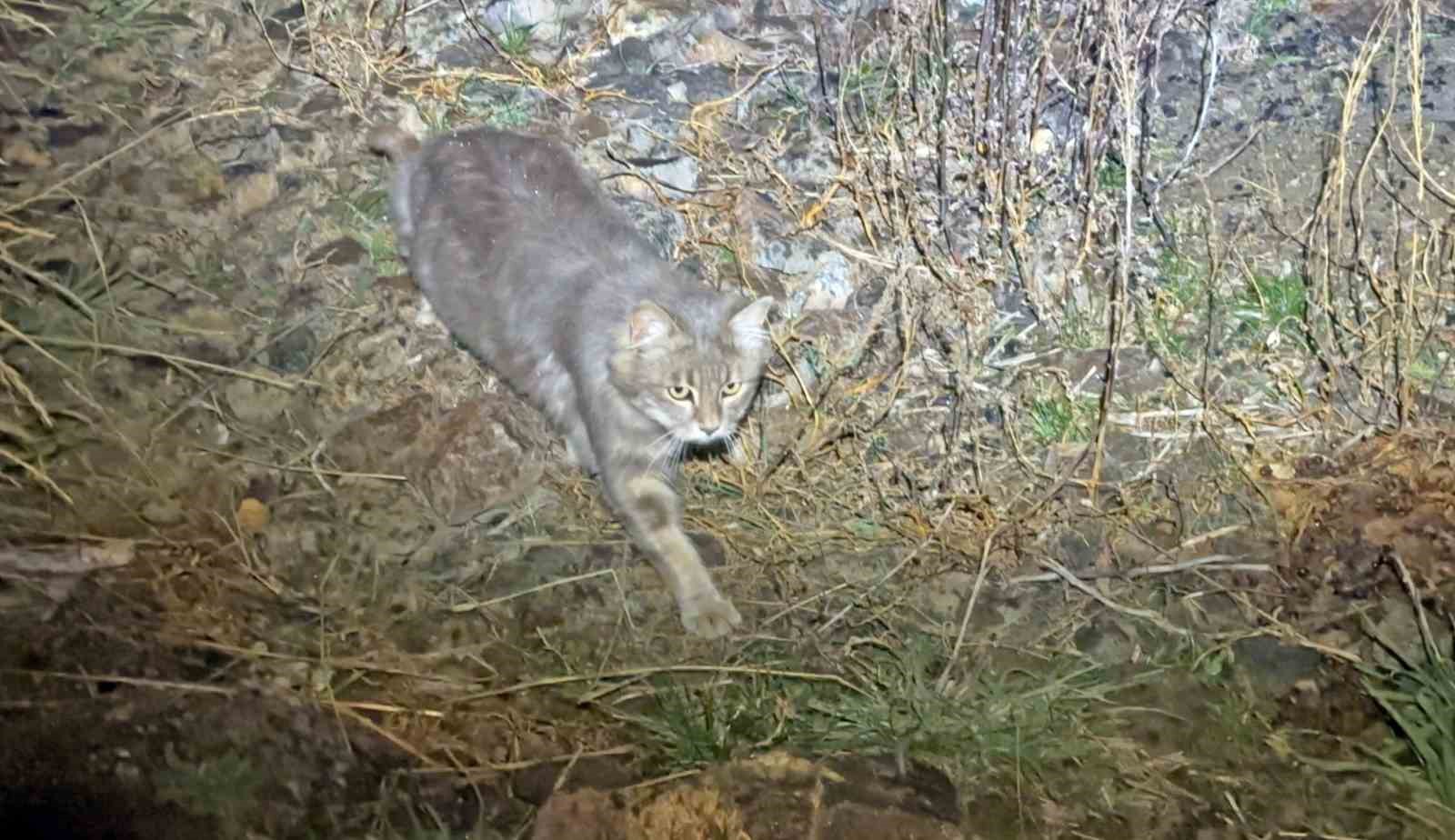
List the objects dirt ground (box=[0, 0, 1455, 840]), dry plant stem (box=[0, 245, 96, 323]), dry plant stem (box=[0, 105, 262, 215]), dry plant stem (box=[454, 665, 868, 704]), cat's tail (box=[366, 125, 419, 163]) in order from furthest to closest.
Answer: cat's tail (box=[366, 125, 419, 163])
dry plant stem (box=[0, 105, 262, 215])
dry plant stem (box=[0, 245, 96, 323])
dry plant stem (box=[454, 665, 868, 704])
dirt ground (box=[0, 0, 1455, 840])

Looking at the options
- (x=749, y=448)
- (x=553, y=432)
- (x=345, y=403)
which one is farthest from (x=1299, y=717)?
(x=345, y=403)

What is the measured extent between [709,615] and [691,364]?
22.6 inches

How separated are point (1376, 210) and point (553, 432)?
2.34 metres

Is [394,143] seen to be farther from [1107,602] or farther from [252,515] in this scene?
[1107,602]

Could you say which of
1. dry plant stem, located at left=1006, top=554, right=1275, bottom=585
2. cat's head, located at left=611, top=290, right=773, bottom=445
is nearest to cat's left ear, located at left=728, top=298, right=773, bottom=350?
cat's head, located at left=611, top=290, right=773, bottom=445

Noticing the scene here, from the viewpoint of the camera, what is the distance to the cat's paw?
9.84 feet

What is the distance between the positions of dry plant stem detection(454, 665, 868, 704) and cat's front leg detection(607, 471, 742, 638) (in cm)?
13

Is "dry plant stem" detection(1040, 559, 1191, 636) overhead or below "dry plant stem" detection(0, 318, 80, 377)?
below

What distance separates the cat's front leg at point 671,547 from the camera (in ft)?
Result: 9.93

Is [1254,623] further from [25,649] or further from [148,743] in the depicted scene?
[25,649]

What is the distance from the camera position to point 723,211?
13.0 ft

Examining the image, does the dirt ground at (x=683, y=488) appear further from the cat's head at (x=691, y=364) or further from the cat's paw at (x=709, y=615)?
the cat's head at (x=691, y=364)

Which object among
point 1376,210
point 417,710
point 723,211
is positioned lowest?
point 417,710

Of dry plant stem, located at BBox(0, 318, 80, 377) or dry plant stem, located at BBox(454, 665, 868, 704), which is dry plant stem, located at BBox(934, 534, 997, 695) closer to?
dry plant stem, located at BBox(454, 665, 868, 704)
